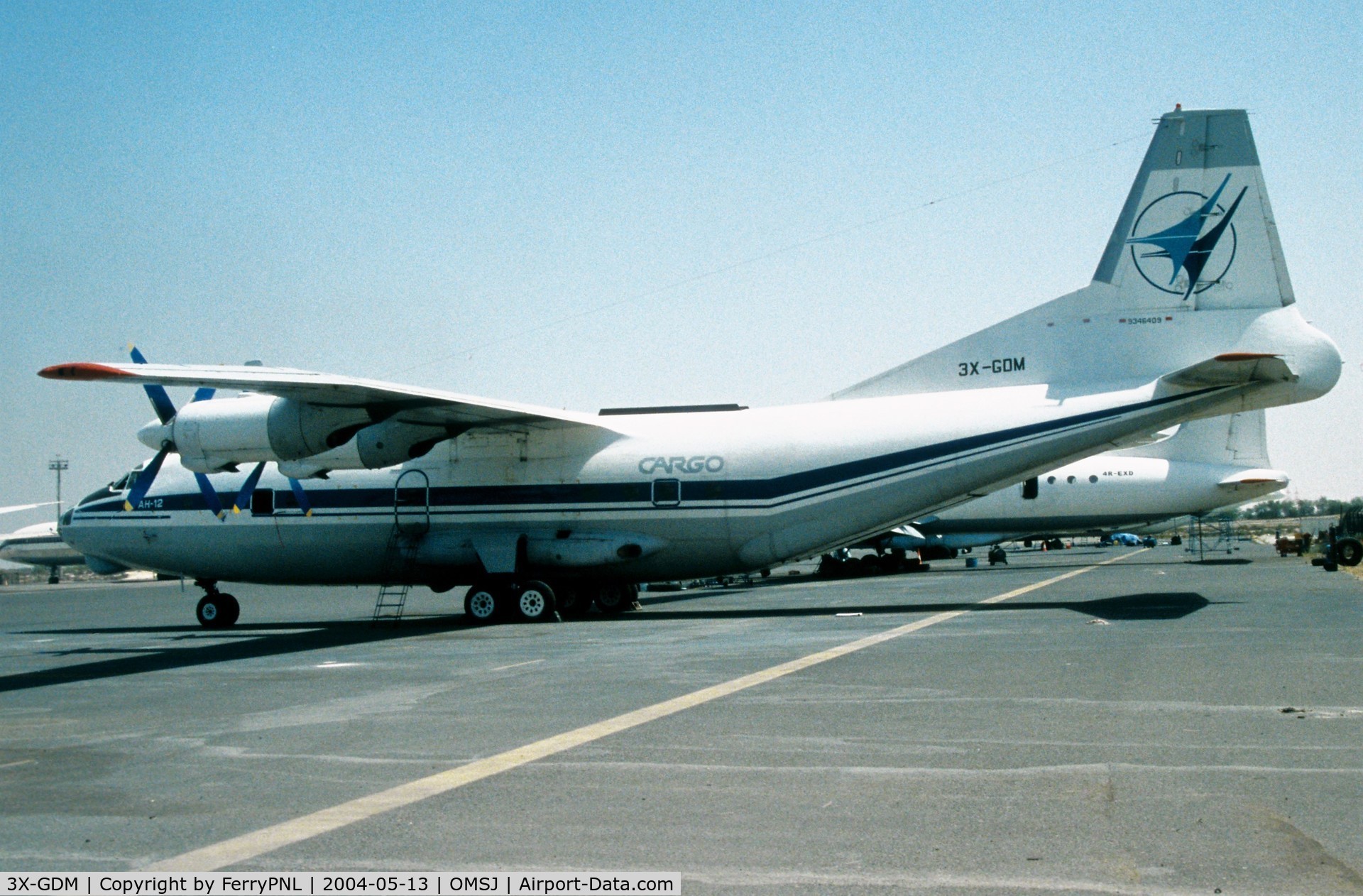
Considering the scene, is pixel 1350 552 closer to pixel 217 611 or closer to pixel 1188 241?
pixel 1188 241

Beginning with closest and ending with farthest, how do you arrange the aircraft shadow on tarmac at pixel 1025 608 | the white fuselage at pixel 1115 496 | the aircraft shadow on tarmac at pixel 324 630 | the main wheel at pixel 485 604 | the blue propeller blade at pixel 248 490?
the aircraft shadow on tarmac at pixel 324 630, the aircraft shadow on tarmac at pixel 1025 608, the main wheel at pixel 485 604, the blue propeller blade at pixel 248 490, the white fuselage at pixel 1115 496

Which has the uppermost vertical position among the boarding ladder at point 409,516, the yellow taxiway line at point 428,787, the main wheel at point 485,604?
the boarding ladder at point 409,516

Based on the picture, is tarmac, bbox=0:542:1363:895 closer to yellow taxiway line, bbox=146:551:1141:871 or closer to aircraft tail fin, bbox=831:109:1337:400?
yellow taxiway line, bbox=146:551:1141:871

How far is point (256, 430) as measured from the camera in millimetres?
21281

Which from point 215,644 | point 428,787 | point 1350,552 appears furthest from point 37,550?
point 428,787

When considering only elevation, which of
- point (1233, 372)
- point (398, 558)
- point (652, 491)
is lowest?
point (398, 558)

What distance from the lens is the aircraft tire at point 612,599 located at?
86.3 ft

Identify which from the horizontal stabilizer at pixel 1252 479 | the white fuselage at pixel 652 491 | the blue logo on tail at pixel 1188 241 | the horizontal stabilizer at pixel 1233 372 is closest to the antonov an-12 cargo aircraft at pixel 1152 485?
the horizontal stabilizer at pixel 1252 479

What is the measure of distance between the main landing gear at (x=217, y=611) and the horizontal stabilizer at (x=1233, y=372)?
19.1 m

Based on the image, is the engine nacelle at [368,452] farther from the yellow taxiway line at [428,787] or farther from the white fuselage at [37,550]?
the white fuselage at [37,550]

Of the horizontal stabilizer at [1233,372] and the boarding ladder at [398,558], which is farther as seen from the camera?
the boarding ladder at [398,558]

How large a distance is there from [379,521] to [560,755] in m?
16.5

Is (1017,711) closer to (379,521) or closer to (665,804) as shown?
(665,804)

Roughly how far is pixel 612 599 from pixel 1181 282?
42.6ft
